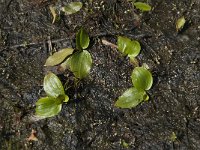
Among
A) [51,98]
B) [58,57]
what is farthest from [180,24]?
[51,98]

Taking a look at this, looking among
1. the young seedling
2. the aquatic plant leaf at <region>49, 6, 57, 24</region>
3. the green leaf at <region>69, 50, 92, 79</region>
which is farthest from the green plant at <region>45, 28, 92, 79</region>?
the young seedling

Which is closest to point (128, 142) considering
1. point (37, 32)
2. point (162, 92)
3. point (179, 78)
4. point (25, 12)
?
point (162, 92)

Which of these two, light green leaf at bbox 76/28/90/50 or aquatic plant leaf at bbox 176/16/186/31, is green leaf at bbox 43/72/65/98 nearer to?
light green leaf at bbox 76/28/90/50

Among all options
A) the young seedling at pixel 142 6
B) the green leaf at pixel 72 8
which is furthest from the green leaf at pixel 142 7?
the green leaf at pixel 72 8

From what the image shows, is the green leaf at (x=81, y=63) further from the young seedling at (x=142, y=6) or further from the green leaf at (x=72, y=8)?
the young seedling at (x=142, y=6)

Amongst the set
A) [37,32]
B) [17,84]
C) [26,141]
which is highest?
[37,32]

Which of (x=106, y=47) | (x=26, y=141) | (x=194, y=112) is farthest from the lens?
(x=106, y=47)

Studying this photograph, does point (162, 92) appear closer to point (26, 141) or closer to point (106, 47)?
point (106, 47)

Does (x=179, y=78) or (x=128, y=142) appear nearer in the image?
(x=128, y=142)
